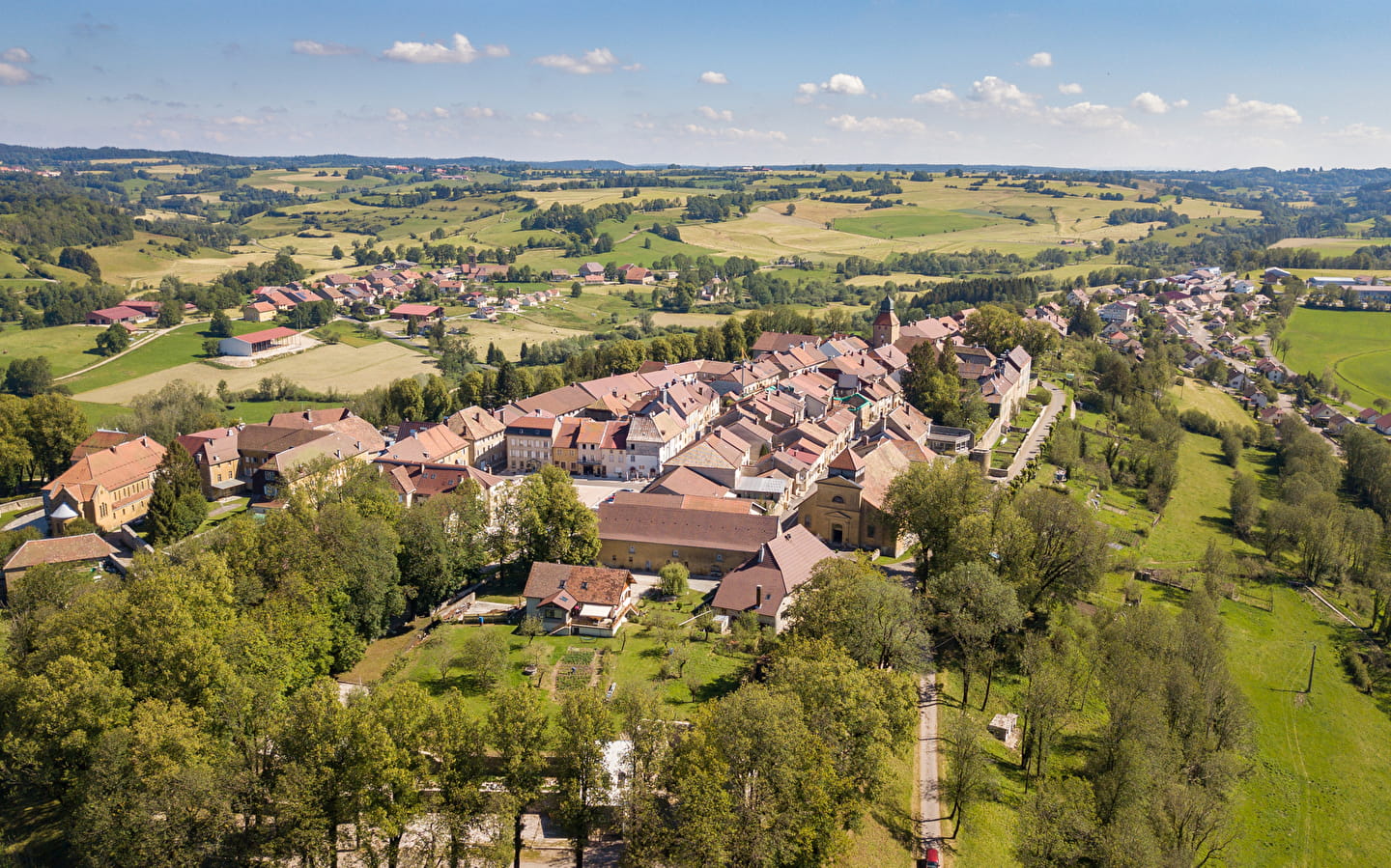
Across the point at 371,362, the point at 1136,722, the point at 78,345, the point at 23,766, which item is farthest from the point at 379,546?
the point at 78,345

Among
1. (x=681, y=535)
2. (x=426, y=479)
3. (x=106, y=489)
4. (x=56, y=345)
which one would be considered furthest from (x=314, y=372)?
(x=681, y=535)

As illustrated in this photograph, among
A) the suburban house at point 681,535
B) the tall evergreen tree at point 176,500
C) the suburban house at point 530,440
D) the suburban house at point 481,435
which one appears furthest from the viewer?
the suburban house at point 530,440

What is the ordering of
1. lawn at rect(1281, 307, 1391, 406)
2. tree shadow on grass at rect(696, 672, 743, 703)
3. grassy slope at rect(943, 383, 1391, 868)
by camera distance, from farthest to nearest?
lawn at rect(1281, 307, 1391, 406) → tree shadow on grass at rect(696, 672, 743, 703) → grassy slope at rect(943, 383, 1391, 868)

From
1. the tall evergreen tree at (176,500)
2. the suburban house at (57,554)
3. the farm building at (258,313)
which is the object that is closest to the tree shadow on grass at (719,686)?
the suburban house at (57,554)

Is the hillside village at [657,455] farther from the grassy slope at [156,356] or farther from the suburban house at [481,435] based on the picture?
the grassy slope at [156,356]

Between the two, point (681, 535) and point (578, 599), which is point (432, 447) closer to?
point (681, 535)

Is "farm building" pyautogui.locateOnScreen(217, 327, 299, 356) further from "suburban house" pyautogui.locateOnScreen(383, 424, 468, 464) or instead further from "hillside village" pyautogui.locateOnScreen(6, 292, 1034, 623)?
"suburban house" pyautogui.locateOnScreen(383, 424, 468, 464)

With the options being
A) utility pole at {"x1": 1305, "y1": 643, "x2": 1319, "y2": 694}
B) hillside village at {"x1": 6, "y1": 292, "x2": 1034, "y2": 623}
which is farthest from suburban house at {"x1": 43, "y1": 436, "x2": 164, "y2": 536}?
utility pole at {"x1": 1305, "y1": 643, "x2": 1319, "y2": 694}
